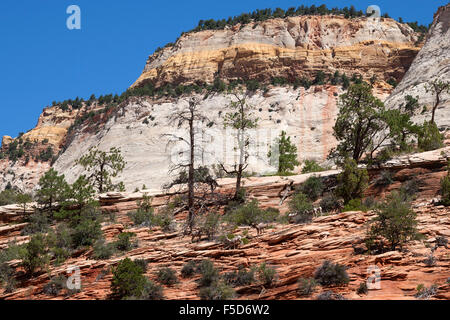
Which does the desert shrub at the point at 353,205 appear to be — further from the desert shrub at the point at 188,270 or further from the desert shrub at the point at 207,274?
the desert shrub at the point at 188,270

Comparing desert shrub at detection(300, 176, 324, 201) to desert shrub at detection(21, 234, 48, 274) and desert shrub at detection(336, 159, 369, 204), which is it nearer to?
desert shrub at detection(336, 159, 369, 204)

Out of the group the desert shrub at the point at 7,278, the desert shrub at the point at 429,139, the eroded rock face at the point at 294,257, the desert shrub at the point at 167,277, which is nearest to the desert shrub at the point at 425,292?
the eroded rock face at the point at 294,257

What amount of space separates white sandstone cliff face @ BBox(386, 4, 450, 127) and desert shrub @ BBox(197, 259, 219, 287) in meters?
35.6

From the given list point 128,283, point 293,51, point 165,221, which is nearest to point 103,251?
point 165,221

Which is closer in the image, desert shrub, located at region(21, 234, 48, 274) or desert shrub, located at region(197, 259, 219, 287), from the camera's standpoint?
desert shrub, located at region(197, 259, 219, 287)

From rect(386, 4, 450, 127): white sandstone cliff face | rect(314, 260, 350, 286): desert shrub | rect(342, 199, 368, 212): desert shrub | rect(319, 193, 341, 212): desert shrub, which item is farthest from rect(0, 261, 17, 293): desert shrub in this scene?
rect(386, 4, 450, 127): white sandstone cliff face

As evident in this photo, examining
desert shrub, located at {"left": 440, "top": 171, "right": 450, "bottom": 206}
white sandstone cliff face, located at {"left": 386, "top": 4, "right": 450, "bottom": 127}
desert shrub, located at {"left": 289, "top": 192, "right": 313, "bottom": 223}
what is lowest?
desert shrub, located at {"left": 289, "top": 192, "right": 313, "bottom": 223}

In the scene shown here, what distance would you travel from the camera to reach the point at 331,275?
13836 mm

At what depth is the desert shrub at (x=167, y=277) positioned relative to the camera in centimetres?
1684

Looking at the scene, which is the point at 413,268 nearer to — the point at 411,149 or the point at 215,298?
the point at 215,298

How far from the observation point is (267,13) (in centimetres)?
9419

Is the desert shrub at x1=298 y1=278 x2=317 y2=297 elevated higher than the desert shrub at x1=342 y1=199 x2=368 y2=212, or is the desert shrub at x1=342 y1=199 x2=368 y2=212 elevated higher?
the desert shrub at x1=342 y1=199 x2=368 y2=212

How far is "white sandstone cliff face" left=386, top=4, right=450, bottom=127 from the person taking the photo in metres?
48.6

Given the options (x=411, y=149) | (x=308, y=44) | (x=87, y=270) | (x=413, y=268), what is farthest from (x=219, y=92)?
(x=413, y=268)
